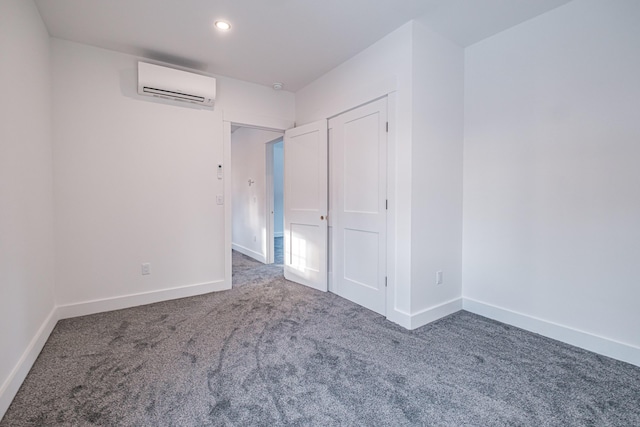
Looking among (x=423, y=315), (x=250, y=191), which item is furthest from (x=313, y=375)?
(x=250, y=191)

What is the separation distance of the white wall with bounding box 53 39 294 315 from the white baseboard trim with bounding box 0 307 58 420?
497 millimetres

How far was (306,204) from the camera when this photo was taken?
3.67 meters

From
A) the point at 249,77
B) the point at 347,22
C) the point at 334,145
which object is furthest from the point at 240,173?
the point at 347,22

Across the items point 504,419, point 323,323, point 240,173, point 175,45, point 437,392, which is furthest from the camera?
point 240,173

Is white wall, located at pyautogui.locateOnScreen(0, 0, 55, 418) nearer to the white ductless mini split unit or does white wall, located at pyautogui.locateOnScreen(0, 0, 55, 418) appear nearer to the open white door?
the white ductless mini split unit

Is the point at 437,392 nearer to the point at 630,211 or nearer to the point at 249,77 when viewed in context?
the point at 630,211

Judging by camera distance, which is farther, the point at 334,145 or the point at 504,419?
the point at 334,145

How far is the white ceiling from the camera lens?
2221mm

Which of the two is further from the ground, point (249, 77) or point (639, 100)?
point (249, 77)

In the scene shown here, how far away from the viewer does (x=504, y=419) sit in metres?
1.46

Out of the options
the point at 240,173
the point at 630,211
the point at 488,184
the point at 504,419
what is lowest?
the point at 504,419

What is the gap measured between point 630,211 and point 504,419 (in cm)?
167

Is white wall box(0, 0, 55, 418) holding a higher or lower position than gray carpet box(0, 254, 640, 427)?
higher

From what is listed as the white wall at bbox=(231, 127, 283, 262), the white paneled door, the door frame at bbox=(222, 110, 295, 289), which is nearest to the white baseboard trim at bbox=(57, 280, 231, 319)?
the door frame at bbox=(222, 110, 295, 289)
